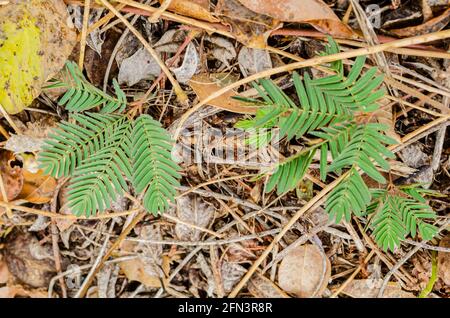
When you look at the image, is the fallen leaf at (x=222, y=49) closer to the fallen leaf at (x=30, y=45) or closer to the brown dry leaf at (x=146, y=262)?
the fallen leaf at (x=30, y=45)

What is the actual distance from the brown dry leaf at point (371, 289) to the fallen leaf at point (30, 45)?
1.48 m

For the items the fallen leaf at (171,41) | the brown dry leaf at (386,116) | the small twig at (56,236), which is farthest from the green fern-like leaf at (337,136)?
the small twig at (56,236)

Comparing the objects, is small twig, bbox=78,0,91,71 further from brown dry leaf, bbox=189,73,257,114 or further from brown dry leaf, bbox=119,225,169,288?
brown dry leaf, bbox=119,225,169,288

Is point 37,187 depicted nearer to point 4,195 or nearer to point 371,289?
point 4,195

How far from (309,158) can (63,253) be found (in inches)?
48.2

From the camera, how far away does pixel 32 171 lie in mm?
1803

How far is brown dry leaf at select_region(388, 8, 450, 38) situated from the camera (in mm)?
1456

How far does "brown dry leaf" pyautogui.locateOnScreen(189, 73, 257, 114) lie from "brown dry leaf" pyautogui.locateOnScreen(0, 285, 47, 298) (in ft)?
4.09

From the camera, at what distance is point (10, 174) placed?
71.6 inches

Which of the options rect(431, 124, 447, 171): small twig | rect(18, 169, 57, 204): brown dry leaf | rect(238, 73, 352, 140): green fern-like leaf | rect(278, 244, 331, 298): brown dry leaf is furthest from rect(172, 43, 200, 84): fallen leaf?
rect(431, 124, 447, 171): small twig

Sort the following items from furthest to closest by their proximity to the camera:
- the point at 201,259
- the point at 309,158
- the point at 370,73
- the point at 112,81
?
the point at 201,259
the point at 112,81
the point at 309,158
the point at 370,73

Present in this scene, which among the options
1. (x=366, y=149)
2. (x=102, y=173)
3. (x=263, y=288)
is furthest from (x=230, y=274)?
(x=366, y=149)

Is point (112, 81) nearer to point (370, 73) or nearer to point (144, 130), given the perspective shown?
point (144, 130)
